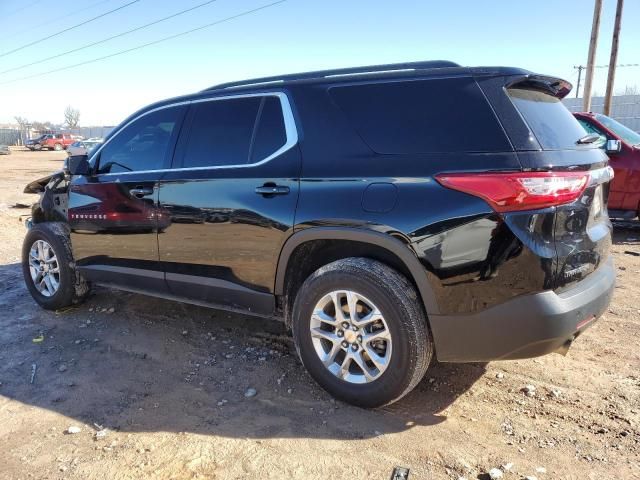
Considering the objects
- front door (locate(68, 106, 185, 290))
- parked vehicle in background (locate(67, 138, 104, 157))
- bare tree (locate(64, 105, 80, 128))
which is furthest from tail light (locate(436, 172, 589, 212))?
bare tree (locate(64, 105, 80, 128))

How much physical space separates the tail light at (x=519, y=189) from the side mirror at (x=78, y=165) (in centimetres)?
344

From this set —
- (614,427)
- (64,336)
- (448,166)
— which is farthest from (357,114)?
(64,336)

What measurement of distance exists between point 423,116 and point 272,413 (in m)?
1.94

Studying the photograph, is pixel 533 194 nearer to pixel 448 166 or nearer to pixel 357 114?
pixel 448 166

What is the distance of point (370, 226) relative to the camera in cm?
295

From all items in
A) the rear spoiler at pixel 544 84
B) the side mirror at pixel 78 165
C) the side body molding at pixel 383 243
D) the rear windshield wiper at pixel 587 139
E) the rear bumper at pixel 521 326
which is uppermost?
the rear spoiler at pixel 544 84

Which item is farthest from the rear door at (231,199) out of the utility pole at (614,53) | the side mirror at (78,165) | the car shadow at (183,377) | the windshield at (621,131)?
the utility pole at (614,53)

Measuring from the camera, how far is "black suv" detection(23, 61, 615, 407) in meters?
2.66

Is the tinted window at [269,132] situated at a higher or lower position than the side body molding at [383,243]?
higher

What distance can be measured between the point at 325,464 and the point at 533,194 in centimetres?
169

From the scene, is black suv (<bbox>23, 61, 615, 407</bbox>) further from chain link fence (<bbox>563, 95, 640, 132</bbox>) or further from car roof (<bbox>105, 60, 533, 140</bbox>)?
chain link fence (<bbox>563, 95, 640, 132</bbox>)

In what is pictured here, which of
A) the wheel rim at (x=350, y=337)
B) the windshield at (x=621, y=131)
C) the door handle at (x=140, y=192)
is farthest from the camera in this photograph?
the windshield at (x=621, y=131)

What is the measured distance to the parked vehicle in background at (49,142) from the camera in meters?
48.0

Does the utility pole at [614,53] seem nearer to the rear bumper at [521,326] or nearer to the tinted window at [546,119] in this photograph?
the tinted window at [546,119]
